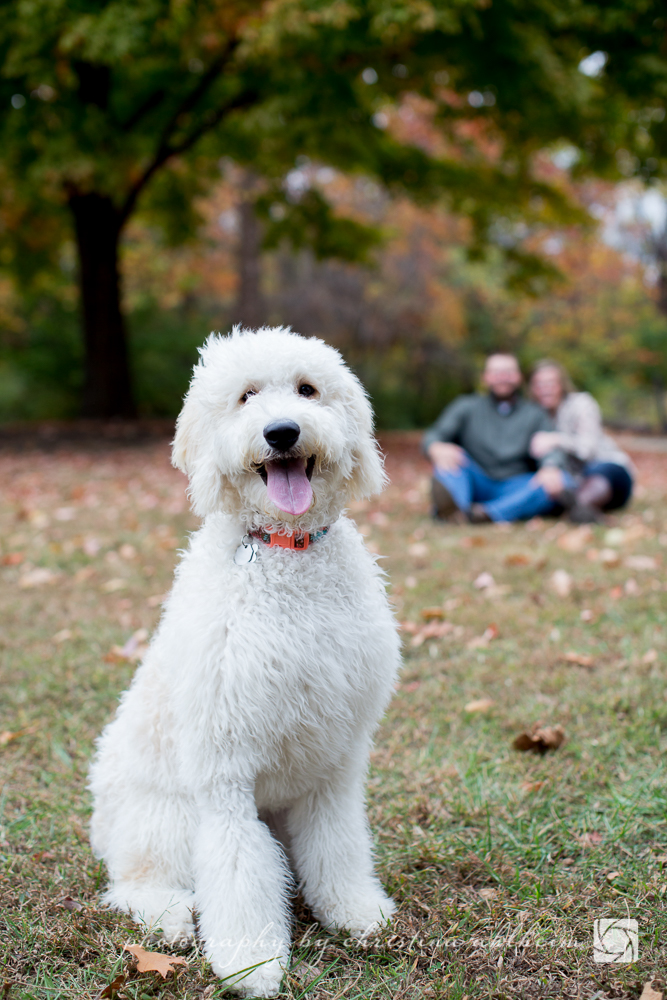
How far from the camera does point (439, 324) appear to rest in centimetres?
1998

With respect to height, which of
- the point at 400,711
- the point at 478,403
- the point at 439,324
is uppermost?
the point at 439,324

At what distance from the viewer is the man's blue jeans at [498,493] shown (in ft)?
21.6

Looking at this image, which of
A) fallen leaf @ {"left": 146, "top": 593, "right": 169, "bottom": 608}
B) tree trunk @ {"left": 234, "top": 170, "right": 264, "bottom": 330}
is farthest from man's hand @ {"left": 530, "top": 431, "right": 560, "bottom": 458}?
tree trunk @ {"left": 234, "top": 170, "right": 264, "bottom": 330}

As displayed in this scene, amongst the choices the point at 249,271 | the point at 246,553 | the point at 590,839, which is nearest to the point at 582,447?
the point at 590,839

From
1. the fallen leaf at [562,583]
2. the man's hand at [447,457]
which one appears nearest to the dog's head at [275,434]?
the fallen leaf at [562,583]

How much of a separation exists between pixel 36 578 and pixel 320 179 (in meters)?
17.0

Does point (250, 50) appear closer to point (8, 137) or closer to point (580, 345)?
point (8, 137)

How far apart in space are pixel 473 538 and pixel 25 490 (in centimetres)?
496

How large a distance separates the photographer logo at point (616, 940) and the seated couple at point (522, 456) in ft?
15.7

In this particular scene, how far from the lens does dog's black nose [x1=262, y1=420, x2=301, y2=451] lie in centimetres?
178

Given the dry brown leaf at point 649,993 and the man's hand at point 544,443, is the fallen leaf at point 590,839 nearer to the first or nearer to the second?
the dry brown leaf at point 649,993

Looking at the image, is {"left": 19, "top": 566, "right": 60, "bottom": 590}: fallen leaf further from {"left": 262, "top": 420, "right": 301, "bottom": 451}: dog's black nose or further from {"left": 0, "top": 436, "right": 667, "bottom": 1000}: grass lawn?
{"left": 262, "top": 420, "right": 301, "bottom": 451}: dog's black nose

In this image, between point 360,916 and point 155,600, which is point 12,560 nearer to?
point 155,600

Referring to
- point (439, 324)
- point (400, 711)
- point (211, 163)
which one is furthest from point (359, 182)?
point (400, 711)
